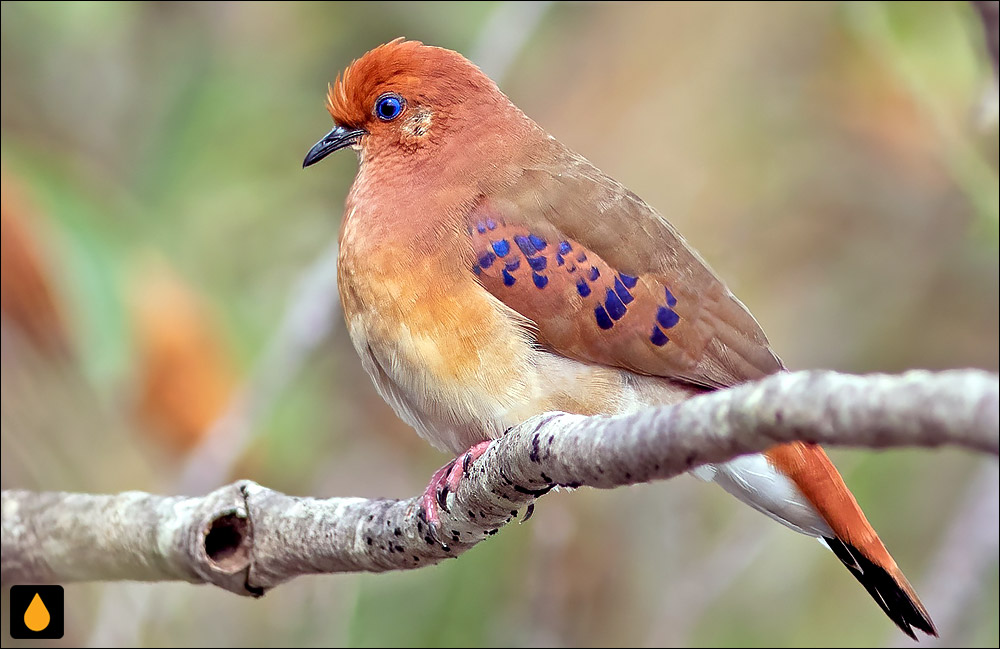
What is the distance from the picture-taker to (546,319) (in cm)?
332

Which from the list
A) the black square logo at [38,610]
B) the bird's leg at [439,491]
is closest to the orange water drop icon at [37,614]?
the black square logo at [38,610]

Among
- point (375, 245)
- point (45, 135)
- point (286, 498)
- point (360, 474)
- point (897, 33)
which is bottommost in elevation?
point (286, 498)

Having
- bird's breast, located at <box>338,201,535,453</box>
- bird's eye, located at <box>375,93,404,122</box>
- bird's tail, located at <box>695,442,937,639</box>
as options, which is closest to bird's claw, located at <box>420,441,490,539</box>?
bird's breast, located at <box>338,201,535,453</box>

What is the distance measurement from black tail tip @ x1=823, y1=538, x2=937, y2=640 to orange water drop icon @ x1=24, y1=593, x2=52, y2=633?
240cm

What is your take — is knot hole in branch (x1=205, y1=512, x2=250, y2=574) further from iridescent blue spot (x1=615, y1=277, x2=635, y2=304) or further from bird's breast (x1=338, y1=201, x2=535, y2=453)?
iridescent blue spot (x1=615, y1=277, x2=635, y2=304)

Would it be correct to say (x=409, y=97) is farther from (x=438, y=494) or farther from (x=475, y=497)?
(x=475, y=497)

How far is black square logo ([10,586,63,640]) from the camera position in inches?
143

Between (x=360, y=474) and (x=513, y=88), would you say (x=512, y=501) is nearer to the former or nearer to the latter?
(x=360, y=474)

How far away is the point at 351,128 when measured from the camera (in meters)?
4.03

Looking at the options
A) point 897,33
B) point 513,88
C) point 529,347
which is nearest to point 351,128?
point 529,347

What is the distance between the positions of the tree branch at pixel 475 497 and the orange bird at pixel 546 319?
9.6 inches

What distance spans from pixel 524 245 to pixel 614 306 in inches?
12.2

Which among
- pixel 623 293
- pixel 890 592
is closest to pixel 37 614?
pixel 623 293

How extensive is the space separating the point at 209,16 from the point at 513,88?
5.13ft
